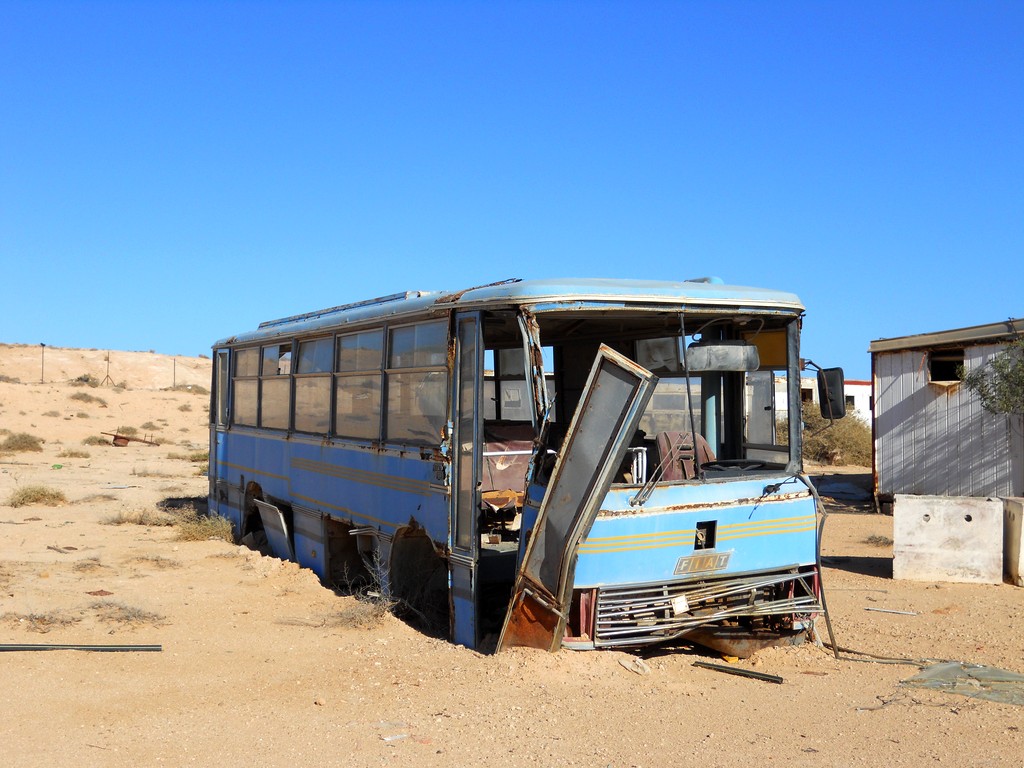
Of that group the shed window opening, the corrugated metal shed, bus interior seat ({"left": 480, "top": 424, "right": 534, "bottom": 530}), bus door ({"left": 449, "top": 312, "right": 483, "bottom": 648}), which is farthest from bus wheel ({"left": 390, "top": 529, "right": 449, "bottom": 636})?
the shed window opening

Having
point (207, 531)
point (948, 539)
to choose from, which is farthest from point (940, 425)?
point (207, 531)

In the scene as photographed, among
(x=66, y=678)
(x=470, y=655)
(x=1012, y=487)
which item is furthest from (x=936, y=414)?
(x=66, y=678)

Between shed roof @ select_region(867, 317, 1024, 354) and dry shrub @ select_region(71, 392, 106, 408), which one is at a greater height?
shed roof @ select_region(867, 317, 1024, 354)

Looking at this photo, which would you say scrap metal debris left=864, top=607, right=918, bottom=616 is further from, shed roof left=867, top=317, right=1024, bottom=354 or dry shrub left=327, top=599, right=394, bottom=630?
shed roof left=867, top=317, right=1024, bottom=354

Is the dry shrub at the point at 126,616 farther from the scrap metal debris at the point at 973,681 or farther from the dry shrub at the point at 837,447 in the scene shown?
the dry shrub at the point at 837,447

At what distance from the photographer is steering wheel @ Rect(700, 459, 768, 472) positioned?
7445 millimetres

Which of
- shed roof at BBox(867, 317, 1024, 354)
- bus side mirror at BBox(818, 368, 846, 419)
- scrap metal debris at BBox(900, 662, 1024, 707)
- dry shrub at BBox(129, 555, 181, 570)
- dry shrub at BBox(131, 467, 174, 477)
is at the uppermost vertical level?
shed roof at BBox(867, 317, 1024, 354)

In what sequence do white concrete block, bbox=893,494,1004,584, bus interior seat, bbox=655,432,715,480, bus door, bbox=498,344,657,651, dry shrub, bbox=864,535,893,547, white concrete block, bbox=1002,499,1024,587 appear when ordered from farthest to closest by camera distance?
dry shrub, bbox=864,535,893,547 < white concrete block, bbox=893,494,1004,584 < white concrete block, bbox=1002,499,1024,587 < bus interior seat, bbox=655,432,715,480 < bus door, bbox=498,344,657,651

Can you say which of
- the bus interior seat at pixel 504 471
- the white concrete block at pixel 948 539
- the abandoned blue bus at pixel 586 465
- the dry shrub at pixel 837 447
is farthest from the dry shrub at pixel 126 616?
the dry shrub at pixel 837 447

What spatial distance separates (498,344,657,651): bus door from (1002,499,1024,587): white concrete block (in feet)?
21.6

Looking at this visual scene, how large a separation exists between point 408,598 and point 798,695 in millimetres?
3653

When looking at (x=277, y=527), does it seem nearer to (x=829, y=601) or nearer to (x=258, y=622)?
(x=258, y=622)

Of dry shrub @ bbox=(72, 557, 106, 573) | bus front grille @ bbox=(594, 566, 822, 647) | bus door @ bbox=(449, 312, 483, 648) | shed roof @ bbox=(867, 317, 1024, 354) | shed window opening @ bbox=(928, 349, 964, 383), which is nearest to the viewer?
bus front grille @ bbox=(594, 566, 822, 647)

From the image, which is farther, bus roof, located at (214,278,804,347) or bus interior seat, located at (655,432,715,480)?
bus interior seat, located at (655,432,715,480)
